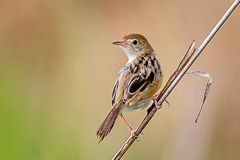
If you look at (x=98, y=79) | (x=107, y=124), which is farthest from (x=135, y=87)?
(x=98, y=79)

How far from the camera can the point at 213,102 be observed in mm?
5344

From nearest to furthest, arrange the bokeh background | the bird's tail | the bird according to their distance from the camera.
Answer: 1. the bird's tail
2. the bird
3. the bokeh background

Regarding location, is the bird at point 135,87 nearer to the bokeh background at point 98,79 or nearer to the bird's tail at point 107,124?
the bird's tail at point 107,124

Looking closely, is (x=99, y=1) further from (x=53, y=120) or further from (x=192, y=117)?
(x=192, y=117)

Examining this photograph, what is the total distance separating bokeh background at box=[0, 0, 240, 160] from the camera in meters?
4.84

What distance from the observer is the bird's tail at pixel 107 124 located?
343 cm

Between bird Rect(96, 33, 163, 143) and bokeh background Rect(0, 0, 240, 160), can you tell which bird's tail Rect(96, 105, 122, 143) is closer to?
bird Rect(96, 33, 163, 143)

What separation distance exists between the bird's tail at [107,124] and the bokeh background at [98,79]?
0.90 m

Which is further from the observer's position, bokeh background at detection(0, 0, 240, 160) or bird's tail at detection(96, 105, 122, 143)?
bokeh background at detection(0, 0, 240, 160)

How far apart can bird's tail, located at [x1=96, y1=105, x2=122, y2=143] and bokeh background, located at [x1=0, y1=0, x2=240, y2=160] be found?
2.96ft

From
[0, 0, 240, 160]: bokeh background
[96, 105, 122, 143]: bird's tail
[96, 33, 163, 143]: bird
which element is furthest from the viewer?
[0, 0, 240, 160]: bokeh background

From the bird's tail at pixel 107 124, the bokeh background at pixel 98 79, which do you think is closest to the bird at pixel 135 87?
the bird's tail at pixel 107 124

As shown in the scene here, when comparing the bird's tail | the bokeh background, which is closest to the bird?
the bird's tail

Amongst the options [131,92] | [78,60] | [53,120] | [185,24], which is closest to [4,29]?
[78,60]
